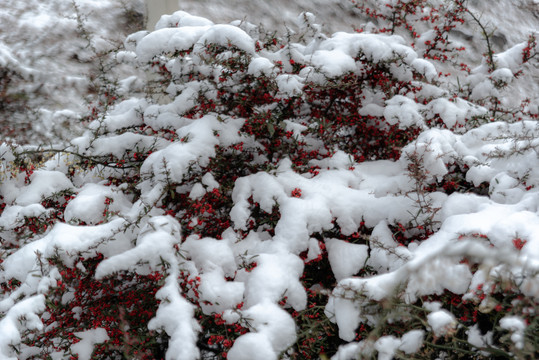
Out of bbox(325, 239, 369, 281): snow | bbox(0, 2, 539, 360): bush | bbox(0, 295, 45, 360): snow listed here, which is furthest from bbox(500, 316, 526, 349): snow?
bbox(0, 295, 45, 360): snow

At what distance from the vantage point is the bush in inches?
66.1

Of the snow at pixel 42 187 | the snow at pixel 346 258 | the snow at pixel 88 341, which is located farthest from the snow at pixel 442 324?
the snow at pixel 42 187

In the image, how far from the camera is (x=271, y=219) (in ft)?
7.93

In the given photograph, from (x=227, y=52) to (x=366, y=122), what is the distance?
1.28m

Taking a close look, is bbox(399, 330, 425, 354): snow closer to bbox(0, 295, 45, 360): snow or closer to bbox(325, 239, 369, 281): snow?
bbox(325, 239, 369, 281): snow

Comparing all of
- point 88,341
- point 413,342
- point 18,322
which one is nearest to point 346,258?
point 413,342

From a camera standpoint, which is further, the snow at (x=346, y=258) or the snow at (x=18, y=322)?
the snow at (x=346, y=258)

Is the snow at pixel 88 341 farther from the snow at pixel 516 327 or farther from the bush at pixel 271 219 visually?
the snow at pixel 516 327

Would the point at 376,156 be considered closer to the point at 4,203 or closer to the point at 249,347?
the point at 249,347

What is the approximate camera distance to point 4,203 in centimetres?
266

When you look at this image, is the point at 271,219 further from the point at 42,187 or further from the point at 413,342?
the point at 42,187

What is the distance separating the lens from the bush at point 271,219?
168 centimetres

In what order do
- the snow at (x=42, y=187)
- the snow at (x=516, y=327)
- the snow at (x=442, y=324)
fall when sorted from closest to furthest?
the snow at (x=516, y=327), the snow at (x=442, y=324), the snow at (x=42, y=187)

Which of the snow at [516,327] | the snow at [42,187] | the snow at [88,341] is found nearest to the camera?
the snow at [516,327]
